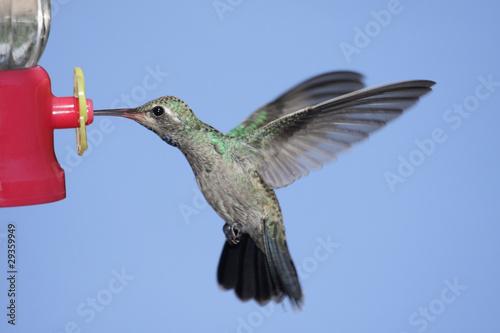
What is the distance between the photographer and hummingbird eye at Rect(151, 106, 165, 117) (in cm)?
118

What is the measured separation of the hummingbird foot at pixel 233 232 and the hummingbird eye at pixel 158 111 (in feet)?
1.13

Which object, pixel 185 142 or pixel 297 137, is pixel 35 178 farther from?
pixel 297 137

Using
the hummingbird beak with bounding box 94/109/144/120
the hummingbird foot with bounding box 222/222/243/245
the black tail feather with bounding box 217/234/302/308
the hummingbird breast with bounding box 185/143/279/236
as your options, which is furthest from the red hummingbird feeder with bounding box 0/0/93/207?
the black tail feather with bounding box 217/234/302/308

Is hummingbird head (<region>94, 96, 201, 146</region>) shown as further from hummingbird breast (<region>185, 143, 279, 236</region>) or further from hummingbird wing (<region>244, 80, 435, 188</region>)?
hummingbird wing (<region>244, 80, 435, 188</region>)

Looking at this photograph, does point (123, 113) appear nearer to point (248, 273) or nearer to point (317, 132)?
point (317, 132)

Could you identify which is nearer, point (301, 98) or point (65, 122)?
point (65, 122)

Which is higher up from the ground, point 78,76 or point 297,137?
point 78,76

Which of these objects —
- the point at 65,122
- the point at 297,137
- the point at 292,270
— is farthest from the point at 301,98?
the point at 65,122

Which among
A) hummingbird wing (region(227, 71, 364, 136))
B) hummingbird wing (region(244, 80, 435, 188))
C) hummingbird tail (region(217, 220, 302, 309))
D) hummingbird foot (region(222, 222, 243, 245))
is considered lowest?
hummingbird tail (region(217, 220, 302, 309))

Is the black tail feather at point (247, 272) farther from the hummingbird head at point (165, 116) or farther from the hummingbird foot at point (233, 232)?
the hummingbird head at point (165, 116)

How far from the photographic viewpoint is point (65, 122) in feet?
3.95

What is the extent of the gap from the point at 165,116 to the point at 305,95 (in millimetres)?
620

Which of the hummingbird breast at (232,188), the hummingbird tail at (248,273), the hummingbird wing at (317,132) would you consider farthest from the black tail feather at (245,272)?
the hummingbird wing at (317,132)

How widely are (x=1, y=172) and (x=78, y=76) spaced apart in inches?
8.6
